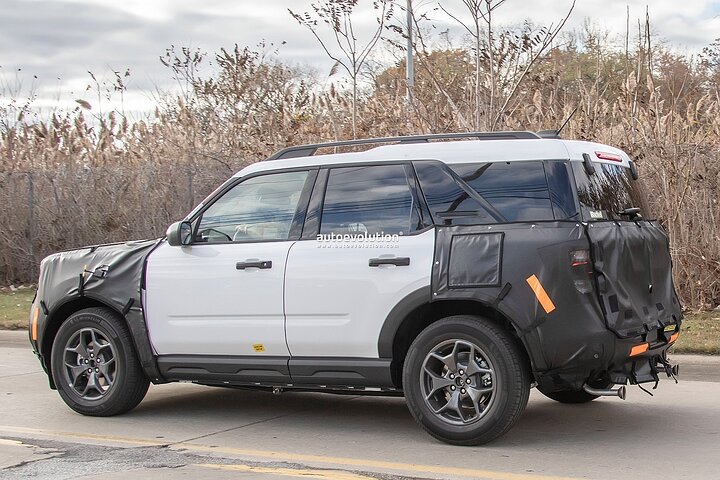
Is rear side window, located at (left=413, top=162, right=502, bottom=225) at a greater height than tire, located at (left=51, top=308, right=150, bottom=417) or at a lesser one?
greater

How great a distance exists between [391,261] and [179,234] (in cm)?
176

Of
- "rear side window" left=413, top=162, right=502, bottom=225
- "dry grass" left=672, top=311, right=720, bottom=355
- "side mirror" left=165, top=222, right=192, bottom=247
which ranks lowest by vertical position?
"dry grass" left=672, top=311, right=720, bottom=355

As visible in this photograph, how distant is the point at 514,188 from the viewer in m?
6.64

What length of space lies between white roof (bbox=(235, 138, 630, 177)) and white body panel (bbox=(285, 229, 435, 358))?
576mm

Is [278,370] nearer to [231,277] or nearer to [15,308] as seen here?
[231,277]

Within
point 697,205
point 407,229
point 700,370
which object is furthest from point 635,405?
point 697,205

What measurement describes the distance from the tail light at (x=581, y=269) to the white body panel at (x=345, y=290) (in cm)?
93

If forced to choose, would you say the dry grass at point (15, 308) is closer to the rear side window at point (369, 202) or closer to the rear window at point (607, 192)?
the rear side window at point (369, 202)

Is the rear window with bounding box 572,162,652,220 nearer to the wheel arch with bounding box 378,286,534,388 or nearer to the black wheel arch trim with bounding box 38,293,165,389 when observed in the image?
the wheel arch with bounding box 378,286,534,388

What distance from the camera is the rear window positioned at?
258 inches

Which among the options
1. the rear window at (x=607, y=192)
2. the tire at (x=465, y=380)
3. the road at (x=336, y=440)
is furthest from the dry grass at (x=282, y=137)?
the tire at (x=465, y=380)

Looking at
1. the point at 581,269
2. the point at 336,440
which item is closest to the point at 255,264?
the point at 336,440

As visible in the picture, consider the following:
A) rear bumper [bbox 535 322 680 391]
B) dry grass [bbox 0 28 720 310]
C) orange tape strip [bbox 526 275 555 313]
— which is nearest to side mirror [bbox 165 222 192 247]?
orange tape strip [bbox 526 275 555 313]

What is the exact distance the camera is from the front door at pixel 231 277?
23.6 ft
